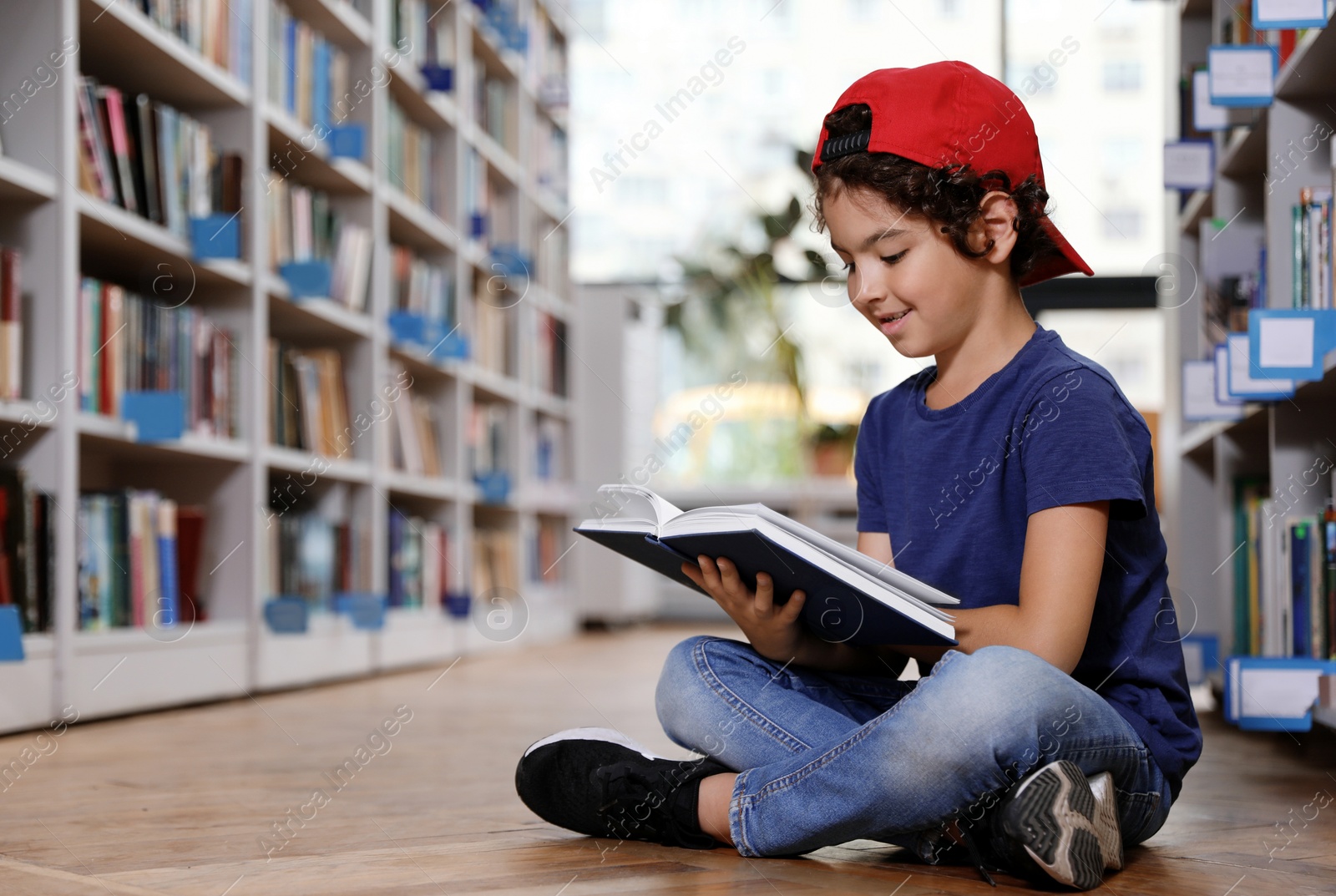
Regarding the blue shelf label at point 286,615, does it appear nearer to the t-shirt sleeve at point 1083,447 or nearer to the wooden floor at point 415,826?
the wooden floor at point 415,826

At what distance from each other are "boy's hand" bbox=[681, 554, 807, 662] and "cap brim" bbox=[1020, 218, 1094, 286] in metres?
0.36

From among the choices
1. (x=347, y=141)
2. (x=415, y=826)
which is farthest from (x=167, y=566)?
(x=415, y=826)

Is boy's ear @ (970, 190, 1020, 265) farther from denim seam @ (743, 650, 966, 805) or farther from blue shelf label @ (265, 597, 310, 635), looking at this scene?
blue shelf label @ (265, 597, 310, 635)

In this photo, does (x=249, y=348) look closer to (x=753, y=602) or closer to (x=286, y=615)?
(x=286, y=615)

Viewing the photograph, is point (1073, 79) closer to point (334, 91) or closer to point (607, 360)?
point (607, 360)

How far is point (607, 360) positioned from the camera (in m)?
4.79

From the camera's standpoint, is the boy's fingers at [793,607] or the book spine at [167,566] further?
the book spine at [167,566]

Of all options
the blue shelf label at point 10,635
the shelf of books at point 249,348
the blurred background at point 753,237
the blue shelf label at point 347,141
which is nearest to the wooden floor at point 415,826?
the blue shelf label at point 10,635

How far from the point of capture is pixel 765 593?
0.96m

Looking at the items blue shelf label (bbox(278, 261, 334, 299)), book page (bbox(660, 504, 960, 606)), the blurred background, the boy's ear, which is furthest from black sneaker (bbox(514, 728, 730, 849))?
the blurred background

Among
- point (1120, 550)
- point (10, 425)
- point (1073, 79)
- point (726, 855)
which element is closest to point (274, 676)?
point (10, 425)

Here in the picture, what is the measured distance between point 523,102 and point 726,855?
12.1 feet

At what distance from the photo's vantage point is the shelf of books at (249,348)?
1902 millimetres

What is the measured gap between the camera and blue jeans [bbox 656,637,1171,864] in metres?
0.87
